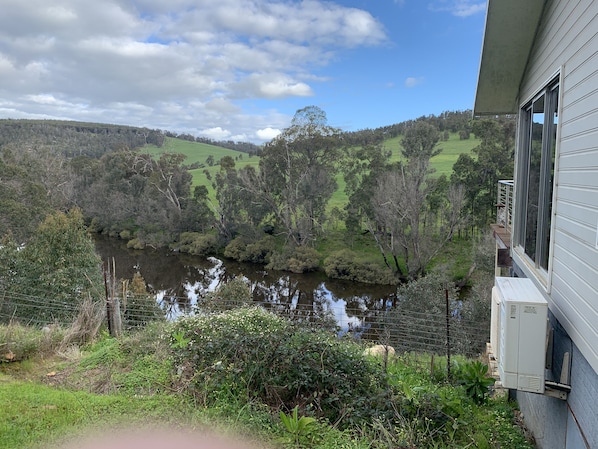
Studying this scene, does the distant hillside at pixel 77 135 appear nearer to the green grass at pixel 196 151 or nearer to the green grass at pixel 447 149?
the green grass at pixel 196 151

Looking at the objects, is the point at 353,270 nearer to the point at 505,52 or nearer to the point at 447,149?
the point at 447,149

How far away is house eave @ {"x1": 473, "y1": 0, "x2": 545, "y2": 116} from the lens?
3715 mm

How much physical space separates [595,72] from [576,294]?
1252mm

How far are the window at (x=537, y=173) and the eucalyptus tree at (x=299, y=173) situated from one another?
2337 centimetres

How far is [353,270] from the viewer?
2319 cm

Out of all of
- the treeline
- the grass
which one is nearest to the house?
the grass

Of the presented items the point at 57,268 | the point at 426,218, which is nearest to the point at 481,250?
the point at 426,218

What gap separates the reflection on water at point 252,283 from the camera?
19.9 meters

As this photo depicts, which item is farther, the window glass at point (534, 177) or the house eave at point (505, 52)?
the window glass at point (534, 177)

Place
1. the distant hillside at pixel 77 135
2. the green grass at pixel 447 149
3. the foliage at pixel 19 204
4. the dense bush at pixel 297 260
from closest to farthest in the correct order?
the foliage at pixel 19 204, the dense bush at pixel 297 260, the green grass at pixel 447 149, the distant hillside at pixel 77 135

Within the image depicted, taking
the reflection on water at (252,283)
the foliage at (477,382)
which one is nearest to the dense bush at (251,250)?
the reflection on water at (252,283)

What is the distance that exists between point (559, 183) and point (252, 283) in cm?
2151

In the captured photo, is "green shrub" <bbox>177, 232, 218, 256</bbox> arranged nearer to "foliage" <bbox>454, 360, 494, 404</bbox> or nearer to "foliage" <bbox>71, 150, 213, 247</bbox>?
"foliage" <bbox>71, 150, 213, 247</bbox>

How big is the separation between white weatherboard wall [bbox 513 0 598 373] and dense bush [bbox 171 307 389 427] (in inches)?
60.7
